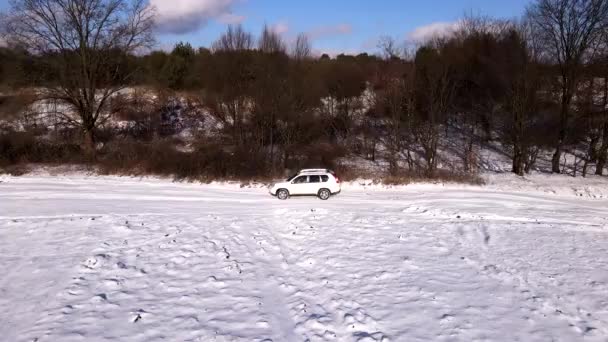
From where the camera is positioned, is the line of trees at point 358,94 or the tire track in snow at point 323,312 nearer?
the tire track in snow at point 323,312

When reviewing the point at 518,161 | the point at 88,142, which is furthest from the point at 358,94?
the point at 88,142

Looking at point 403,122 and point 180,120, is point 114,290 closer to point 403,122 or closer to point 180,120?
point 403,122

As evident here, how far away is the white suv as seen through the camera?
20.0 meters

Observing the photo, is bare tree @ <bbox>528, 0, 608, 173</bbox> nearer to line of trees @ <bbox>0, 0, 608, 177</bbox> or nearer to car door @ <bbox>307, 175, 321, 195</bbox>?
line of trees @ <bbox>0, 0, 608, 177</bbox>

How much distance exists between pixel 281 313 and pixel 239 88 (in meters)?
23.4

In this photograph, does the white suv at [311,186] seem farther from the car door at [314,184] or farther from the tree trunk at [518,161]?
the tree trunk at [518,161]

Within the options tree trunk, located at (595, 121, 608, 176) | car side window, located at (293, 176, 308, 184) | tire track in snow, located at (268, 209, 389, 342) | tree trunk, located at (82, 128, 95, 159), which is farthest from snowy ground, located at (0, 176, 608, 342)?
tree trunk, located at (82, 128, 95, 159)

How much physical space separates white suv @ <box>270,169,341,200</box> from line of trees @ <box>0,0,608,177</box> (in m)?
5.47

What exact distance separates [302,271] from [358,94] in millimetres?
28078

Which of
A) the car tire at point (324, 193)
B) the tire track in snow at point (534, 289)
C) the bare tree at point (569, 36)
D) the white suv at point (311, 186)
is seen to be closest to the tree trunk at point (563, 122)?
the bare tree at point (569, 36)

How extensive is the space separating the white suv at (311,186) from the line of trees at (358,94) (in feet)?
17.9

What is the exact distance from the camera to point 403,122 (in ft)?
104

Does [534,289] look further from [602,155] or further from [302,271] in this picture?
[602,155]

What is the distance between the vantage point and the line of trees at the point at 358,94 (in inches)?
1053
